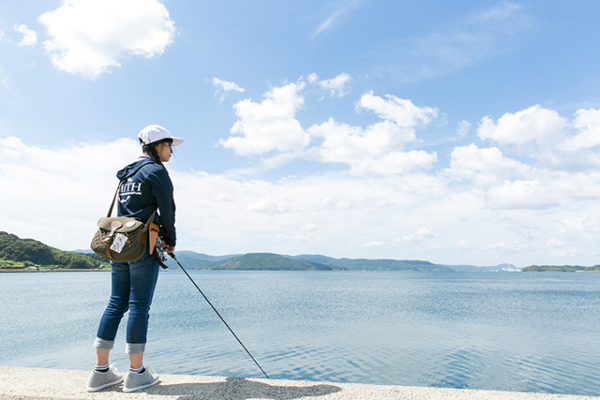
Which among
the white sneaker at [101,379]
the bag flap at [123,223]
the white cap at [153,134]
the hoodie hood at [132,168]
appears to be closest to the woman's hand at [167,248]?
the bag flap at [123,223]

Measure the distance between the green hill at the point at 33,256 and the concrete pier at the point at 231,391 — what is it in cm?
14864

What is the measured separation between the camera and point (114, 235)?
10.6ft

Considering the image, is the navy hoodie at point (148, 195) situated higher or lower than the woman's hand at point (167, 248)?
higher

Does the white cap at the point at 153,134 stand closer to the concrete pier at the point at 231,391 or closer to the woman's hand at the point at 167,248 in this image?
A: the woman's hand at the point at 167,248

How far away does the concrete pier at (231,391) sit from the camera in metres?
3.00

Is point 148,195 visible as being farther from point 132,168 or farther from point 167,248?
point 167,248

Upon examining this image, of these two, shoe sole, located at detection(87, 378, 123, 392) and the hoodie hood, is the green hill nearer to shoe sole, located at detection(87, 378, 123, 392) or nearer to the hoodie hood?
shoe sole, located at detection(87, 378, 123, 392)

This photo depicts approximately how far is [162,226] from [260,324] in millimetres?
19355

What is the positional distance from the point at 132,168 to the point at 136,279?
3.66 ft

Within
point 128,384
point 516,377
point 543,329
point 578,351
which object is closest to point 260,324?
point 516,377

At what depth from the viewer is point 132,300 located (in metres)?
3.39

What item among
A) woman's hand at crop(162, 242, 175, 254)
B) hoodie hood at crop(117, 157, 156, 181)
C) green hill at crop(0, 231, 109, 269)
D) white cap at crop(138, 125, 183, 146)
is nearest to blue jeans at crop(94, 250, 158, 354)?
woman's hand at crop(162, 242, 175, 254)

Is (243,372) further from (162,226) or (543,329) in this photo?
(543,329)

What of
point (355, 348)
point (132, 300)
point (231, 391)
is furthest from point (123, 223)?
point (355, 348)
